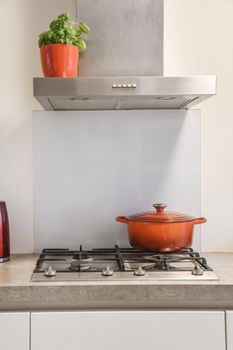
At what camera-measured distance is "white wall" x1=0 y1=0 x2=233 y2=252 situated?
2.40 meters

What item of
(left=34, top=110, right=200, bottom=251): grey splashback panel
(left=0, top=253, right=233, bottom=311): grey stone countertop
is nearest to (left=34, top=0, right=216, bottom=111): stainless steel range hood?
(left=34, top=110, right=200, bottom=251): grey splashback panel

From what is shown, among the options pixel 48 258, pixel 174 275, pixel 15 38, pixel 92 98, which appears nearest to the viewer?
pixel 174 275

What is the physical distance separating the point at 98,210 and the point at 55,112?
0.49m

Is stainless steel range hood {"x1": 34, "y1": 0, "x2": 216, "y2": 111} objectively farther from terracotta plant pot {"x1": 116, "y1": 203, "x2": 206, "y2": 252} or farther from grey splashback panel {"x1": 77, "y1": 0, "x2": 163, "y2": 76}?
terracotta plant pot {"x1": 116, "y1": 203, "x2": 206, "y2": 252}

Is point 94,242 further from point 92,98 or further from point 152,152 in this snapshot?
point 92,98

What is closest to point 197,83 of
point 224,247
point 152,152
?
point 152,152

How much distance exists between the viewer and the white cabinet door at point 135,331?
69.8 inches

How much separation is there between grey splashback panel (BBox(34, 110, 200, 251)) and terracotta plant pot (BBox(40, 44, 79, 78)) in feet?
1.24

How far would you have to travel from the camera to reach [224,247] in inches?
96.7

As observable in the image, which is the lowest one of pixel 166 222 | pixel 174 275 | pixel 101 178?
pixel 174 275

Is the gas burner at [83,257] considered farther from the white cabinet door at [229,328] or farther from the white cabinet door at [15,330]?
→ the white cabinet door at [229,328]

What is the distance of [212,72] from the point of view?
7.98 ft

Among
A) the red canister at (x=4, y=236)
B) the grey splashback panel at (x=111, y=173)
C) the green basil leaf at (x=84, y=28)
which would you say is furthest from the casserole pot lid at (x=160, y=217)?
the green basil leaf at (x=84, y=28)

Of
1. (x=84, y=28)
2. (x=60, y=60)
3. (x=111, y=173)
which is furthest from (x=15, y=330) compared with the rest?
(x=84, y=28)
